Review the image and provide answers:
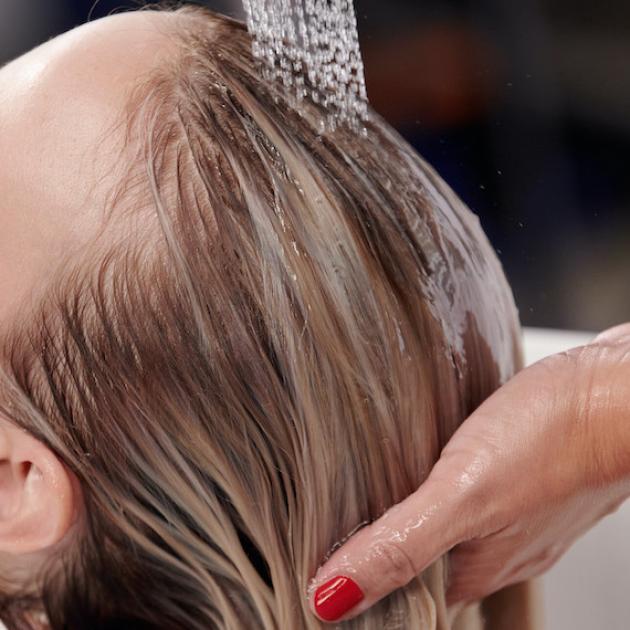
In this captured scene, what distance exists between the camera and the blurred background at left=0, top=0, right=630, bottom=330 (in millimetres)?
923

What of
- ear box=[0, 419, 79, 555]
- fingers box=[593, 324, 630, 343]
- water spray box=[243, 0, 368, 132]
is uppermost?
water spray box=[243, 0, 368, 132]

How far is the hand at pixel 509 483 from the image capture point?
0.61 meters

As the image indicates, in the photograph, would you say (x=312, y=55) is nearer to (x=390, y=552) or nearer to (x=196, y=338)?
(x=196, y=338)

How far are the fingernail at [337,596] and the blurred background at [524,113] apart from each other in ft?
1.29

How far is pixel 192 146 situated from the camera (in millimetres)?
580

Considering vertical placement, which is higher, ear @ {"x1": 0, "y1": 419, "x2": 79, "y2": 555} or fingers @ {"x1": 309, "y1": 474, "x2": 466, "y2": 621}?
ear @ {"x1": 0, "y1": 419, "x2": 79, "y2": 555}

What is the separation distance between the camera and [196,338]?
1.86 feet

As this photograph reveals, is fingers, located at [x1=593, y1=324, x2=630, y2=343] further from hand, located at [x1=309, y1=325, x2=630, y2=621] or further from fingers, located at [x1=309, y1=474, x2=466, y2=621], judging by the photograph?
fingers, located at [x1=309, y1=474, x2=466, y2=621]

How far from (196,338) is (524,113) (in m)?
0.74

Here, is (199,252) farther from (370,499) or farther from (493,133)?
(493,133)

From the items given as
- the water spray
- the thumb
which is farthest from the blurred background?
the thumb

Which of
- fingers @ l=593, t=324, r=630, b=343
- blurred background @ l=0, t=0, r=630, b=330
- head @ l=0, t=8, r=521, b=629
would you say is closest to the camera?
head @ l=0, t=8, r=521, b=629

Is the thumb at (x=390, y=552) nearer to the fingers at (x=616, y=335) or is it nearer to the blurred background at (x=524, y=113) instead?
the fingers at (x=616, y=335)

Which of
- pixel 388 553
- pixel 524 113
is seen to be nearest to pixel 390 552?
pixel 388 553
